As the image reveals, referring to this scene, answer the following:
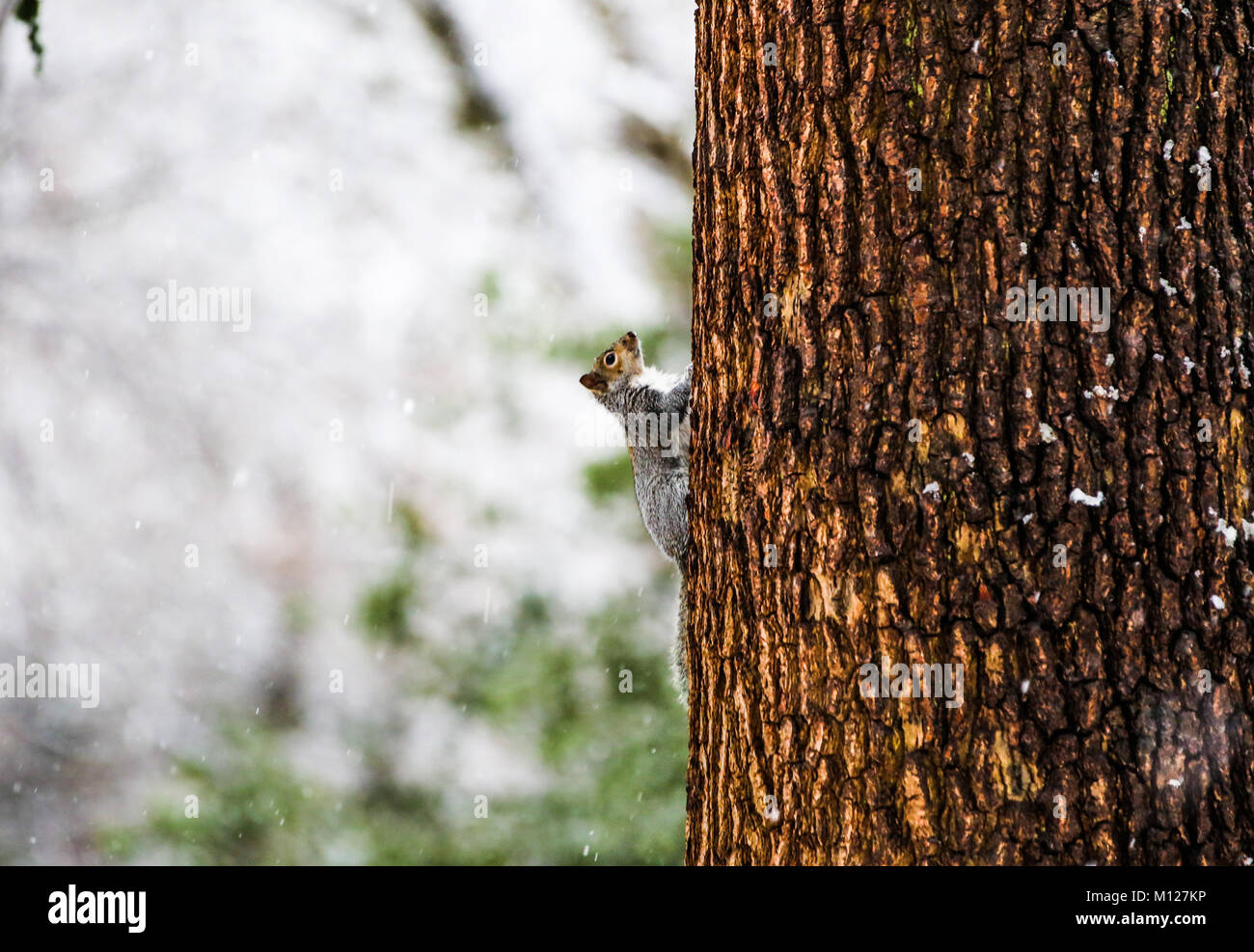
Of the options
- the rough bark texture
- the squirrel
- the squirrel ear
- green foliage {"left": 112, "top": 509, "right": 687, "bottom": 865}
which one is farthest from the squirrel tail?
green foliage {"left": 112, "top": 509, "right": 687, "bottom": 865}

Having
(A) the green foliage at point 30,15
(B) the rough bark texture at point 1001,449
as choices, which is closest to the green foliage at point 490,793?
(A) the green foliage at point 30,15

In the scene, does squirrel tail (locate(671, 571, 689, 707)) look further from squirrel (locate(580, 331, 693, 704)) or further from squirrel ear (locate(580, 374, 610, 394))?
squirrel ear (locate(580, 374, 610, 394))

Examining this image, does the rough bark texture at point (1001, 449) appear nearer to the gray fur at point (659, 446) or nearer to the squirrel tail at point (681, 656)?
the squirrel tail at point (681, 656)

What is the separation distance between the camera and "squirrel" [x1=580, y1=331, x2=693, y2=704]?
128 inches

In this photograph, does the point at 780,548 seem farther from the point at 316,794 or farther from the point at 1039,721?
the point at 316,794

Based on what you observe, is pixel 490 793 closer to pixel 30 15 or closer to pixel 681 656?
pixel 681 656

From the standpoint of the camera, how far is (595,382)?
11.8 feet

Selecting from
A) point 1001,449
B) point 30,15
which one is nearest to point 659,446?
point 1001,449

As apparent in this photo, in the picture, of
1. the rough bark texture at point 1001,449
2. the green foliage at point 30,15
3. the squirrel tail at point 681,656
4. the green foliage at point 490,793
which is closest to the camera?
the rough bark texture at point 1001,449

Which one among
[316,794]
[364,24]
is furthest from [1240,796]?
[364,24]

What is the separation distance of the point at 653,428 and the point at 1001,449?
2030mm

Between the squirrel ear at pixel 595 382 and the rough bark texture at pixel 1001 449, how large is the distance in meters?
1.89

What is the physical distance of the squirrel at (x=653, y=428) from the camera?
326 centimetres
